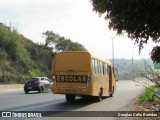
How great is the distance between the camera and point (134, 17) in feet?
24.7

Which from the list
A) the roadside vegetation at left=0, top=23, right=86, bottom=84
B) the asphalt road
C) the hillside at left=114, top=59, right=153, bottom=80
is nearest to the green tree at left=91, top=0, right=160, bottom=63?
the hillside at left=114, top=59, right=153, bottom=80

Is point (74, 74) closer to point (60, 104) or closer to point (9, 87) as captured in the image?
point (60, 104)

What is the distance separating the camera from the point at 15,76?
206ft

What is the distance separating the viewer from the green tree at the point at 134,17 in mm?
7355

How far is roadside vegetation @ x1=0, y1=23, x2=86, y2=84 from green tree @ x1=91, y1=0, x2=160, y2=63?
2084 inches

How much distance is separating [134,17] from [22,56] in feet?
213

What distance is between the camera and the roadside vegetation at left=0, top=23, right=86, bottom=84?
64625 millimetres

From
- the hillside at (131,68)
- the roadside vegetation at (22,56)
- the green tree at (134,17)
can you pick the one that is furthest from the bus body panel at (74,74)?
the roadside vegetation at (22,56)

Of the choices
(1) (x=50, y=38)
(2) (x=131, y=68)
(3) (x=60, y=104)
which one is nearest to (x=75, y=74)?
(3) (x=60, y=104)

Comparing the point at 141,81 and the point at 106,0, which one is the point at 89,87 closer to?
the point at 141,81

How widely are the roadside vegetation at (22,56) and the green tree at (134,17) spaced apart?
2084 inches

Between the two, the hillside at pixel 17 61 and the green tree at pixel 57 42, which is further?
the green tree at pixel 57 42

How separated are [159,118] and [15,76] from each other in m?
51.2

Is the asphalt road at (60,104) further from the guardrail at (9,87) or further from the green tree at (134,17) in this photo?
the guardrail at (9,87)
